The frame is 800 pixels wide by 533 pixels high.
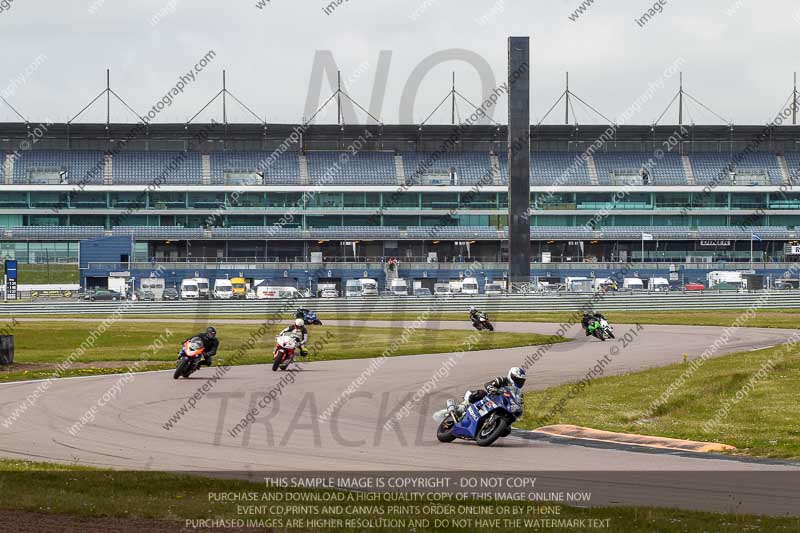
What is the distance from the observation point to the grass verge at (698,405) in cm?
1939

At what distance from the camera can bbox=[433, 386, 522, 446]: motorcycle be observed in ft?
58.9

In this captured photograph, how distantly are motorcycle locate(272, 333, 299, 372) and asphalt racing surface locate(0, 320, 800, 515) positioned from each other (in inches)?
27.5

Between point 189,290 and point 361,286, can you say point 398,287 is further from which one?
point 189,290

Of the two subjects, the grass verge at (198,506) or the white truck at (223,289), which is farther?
the white truck at (223,289)

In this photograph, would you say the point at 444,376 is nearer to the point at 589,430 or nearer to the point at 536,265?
the point at 589,430

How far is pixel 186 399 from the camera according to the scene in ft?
79.0

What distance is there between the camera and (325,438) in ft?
59.8

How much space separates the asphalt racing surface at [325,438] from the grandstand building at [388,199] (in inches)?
2782

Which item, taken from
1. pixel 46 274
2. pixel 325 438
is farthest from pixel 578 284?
pixel 325 438

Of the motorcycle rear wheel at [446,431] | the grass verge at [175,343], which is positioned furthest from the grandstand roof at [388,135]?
the motorcycle rear wheel at [446,431]

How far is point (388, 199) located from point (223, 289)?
978 inches

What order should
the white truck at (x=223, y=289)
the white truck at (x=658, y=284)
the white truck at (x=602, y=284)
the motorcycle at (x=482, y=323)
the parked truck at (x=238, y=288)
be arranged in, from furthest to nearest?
the white truck at (x=658, y=284) < the parked truck at (x=238, y=288) < the white truck at (x=602, y=284) < the white truck at (x=223, y=289) < the motorcycle at (x=482, y=323)

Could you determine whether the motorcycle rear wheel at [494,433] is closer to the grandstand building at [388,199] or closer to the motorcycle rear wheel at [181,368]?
the motorcycle rear wheel at [181,368]

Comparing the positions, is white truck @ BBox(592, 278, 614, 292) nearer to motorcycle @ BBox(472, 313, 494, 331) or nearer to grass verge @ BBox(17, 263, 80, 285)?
motorcycle @ BBox(472, 313, 494, 331)
